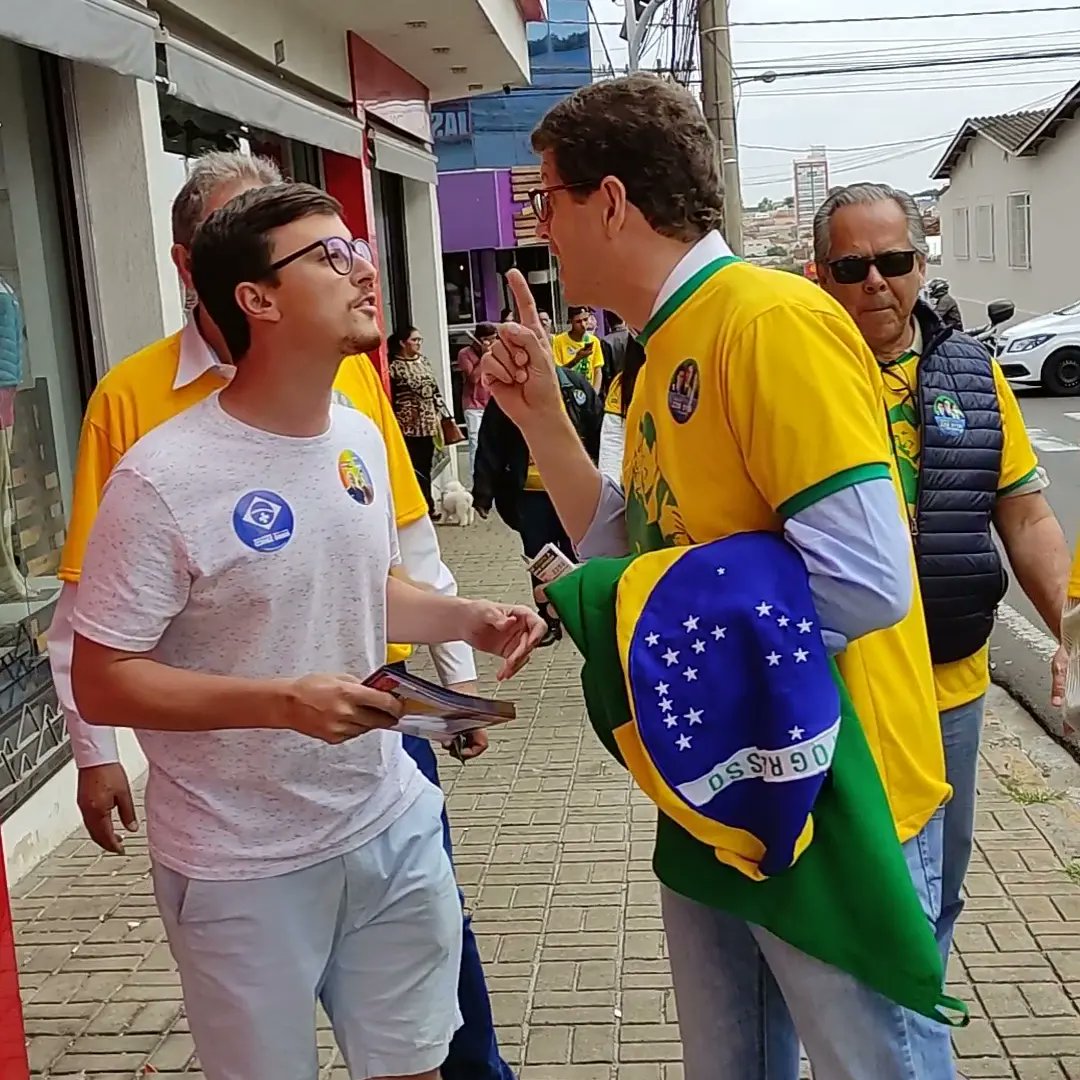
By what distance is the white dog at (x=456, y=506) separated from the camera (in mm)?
12820

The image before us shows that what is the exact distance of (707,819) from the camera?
184cm

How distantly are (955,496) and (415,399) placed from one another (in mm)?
9440

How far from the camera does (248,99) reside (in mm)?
6691

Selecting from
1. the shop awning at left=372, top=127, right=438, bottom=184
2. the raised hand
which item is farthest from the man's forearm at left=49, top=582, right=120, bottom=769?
the shop awning at left=372, top=127, right=438, bottom=184

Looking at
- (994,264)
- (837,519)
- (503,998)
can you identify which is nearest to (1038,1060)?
(503,998)

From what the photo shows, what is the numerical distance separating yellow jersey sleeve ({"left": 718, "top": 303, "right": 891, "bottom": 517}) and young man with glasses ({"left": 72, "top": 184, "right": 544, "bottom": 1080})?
644 millimetres

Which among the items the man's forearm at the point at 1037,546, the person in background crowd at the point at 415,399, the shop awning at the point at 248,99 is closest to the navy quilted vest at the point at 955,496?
the man's forearm at the point at 1037,546

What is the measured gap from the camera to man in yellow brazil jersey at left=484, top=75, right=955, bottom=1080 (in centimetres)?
176

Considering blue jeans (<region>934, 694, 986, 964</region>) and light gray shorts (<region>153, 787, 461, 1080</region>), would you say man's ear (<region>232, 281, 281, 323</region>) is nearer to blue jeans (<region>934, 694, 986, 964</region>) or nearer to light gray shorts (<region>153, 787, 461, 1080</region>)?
light gray shorts (<region>153, 787, 461, 1080</region>)

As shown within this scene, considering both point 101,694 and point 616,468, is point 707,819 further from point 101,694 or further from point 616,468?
point 616,468

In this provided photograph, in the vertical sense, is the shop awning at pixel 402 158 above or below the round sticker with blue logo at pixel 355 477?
above

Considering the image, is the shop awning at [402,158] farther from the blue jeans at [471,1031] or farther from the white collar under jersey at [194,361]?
the blue jeans at [471,1031]

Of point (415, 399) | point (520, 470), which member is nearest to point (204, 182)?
point (520, 470)

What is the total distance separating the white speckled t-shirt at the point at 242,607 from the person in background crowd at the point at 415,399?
9.67m
